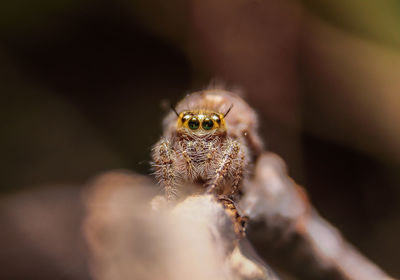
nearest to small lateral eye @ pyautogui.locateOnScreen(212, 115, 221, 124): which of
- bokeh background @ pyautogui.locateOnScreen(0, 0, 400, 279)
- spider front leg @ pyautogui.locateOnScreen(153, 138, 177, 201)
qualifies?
spider front leg @ pyautogui.locateOnScreen(153, 138, 177, 201)

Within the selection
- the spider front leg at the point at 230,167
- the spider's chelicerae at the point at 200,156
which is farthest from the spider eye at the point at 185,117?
the spider front leg at the point at 230,167

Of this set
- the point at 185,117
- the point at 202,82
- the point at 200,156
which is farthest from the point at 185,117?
the point at 202,82

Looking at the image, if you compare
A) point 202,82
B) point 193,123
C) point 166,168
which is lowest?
point 166,168

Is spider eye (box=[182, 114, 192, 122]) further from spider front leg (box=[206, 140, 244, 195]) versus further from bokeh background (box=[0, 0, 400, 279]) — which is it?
bokeh background (box=[0, 0, 400, 279])

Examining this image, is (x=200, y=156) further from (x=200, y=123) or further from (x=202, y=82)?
(x=202, y=82)

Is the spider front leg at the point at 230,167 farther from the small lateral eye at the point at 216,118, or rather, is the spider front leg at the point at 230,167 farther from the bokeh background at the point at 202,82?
the bokeh background at the point at 202,82

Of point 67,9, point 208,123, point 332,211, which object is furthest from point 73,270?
point 332,211
